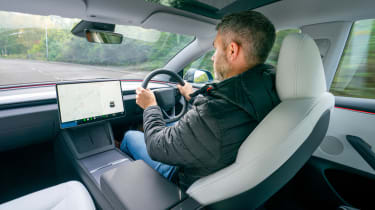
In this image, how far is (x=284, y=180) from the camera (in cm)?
101

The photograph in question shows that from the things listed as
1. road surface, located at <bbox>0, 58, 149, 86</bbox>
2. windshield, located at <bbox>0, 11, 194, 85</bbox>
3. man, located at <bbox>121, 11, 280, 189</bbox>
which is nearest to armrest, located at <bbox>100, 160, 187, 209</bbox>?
man, located at <bbox>121, 11, 280, 189</bbox>

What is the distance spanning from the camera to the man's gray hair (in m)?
1.03

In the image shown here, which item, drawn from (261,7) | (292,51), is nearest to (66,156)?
(292,51)

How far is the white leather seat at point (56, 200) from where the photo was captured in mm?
1128

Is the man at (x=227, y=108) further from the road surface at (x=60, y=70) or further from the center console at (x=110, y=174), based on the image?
the road surface at (x=60, y=70)

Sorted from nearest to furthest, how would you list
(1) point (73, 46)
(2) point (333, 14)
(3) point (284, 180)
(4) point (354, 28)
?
1. (3) point (284, 180)
2. (2) point (333, 14)
3. (4) point (354, 28)
4. (1) point (73, 46)

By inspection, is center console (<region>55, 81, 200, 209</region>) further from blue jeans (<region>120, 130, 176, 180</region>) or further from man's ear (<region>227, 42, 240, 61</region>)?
man's ear (<region>227, 42, 240, 61</region>)

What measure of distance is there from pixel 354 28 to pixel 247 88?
5.86 feet

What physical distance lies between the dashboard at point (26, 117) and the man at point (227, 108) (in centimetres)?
122

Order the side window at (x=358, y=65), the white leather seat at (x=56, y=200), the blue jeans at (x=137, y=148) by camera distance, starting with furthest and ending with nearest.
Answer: the side window at (x=358, y=65) → the blue jeans at (x=137, y=148) → the white leather seat at (x=56, y=200)

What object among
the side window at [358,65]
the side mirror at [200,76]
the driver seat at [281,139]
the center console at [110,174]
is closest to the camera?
the driver seat at [281,139]

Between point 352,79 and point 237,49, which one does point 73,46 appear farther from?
point 352,79

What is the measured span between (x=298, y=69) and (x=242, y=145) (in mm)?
419

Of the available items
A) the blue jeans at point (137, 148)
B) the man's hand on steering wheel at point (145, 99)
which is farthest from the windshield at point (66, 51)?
the man's hand on steering wheel at point (145, 99)
